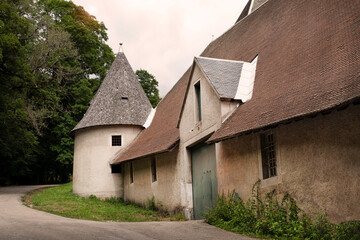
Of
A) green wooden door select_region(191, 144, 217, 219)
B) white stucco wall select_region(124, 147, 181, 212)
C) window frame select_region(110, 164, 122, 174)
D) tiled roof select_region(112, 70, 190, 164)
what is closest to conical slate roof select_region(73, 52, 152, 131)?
tiled roof select_region(112, 70, 190, 164)

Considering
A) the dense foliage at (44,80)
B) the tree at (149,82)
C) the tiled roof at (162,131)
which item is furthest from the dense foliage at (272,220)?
the tree at (149,82)

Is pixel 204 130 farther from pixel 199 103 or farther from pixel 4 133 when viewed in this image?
pixel 4 133

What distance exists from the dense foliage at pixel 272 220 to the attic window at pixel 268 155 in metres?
0.41

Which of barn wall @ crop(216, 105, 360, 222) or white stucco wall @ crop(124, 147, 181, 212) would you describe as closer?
barn wall @ crop(216, 105, 360, 222)

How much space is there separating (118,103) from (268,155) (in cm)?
1410

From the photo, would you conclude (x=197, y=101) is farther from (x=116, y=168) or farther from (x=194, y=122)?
(x=116, y=168)

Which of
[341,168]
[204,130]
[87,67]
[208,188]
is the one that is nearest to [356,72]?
[341,168]

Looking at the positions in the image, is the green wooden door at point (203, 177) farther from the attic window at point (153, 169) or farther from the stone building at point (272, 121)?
the attic window at point (153, 169)

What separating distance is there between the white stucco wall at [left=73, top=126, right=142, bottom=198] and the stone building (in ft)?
7.67

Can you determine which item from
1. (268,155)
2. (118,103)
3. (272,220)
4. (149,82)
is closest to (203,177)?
(268,155)

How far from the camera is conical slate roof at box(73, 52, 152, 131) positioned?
836 inches

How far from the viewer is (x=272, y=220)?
819 cm

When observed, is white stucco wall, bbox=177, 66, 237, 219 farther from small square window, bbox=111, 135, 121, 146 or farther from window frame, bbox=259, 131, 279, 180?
small square window, bbox=111, 135, 121, 146

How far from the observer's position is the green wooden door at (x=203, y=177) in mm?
12476
